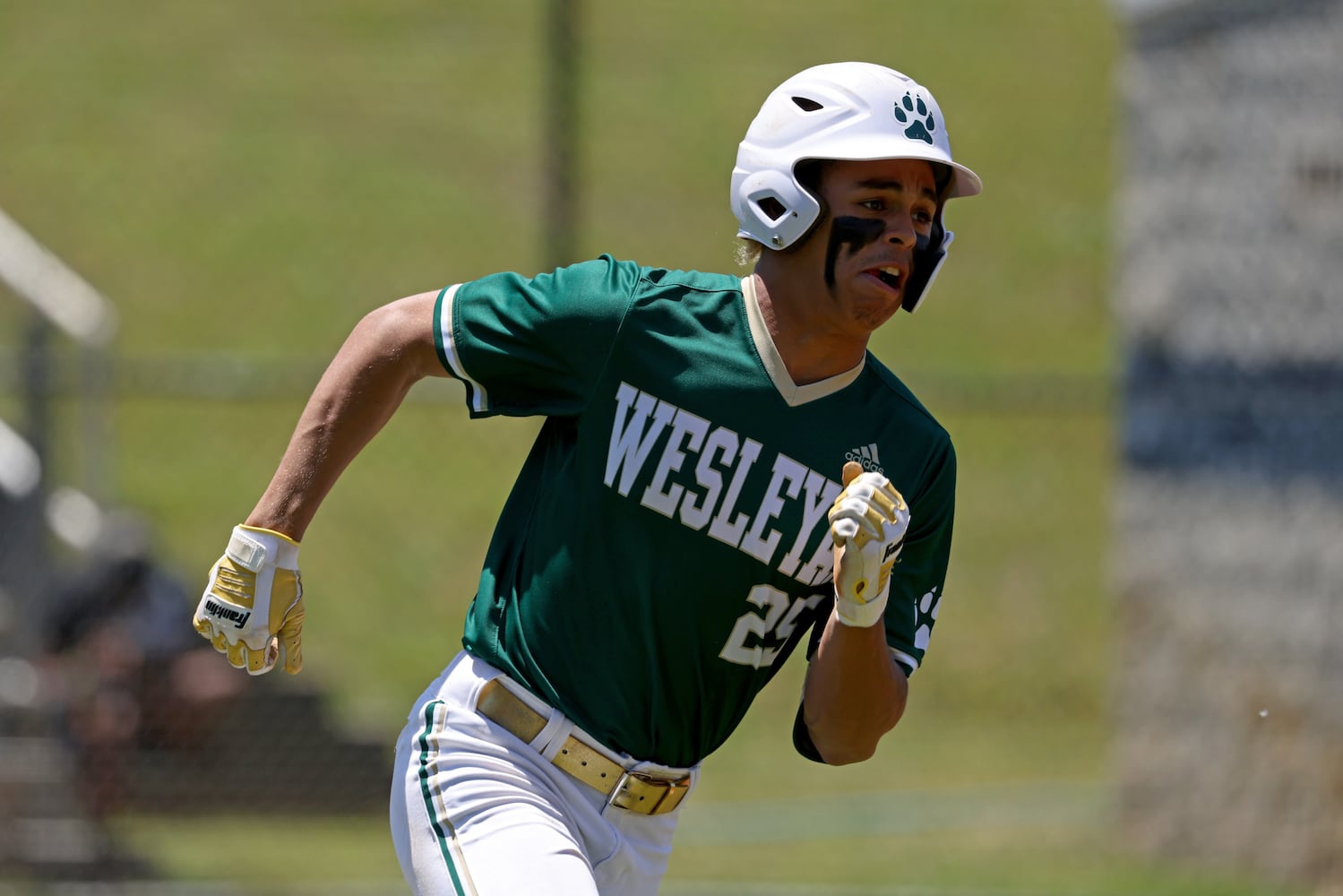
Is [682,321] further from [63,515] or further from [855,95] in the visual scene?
[63,515]

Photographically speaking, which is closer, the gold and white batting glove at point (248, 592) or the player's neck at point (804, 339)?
the gold and white batting glove at point (248, 592)

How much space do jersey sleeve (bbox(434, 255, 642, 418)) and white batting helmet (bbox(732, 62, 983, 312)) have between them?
292 millimetres

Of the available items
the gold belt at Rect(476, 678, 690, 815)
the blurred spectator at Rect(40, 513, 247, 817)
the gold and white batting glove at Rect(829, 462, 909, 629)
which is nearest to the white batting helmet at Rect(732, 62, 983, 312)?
the gold and white batting glove at Rect(829, 462, 909, 629)

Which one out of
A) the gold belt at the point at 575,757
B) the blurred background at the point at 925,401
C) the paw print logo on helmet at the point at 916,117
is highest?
the paw print logo on helmet at the point at 916,117

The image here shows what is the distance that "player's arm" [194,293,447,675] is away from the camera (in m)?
3.38

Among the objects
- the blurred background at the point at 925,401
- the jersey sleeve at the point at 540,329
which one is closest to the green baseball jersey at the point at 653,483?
the jersey sleeve at the point at 540,329

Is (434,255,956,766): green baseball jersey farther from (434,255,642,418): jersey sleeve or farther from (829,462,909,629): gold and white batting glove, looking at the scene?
(829,462,909,629): gold and white batting glove

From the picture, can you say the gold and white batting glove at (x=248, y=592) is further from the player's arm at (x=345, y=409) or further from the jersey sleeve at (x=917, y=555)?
the jersey sleeve at (x=917, y=555)

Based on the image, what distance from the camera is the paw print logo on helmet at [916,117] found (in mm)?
3363

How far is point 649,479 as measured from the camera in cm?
343

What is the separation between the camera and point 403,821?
3445mm

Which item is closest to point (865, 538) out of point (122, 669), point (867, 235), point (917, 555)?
point (917, 555)

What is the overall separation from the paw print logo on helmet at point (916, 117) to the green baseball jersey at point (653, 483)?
469mm

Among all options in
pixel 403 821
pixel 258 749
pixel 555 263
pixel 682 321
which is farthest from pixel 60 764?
pixel 682 321
